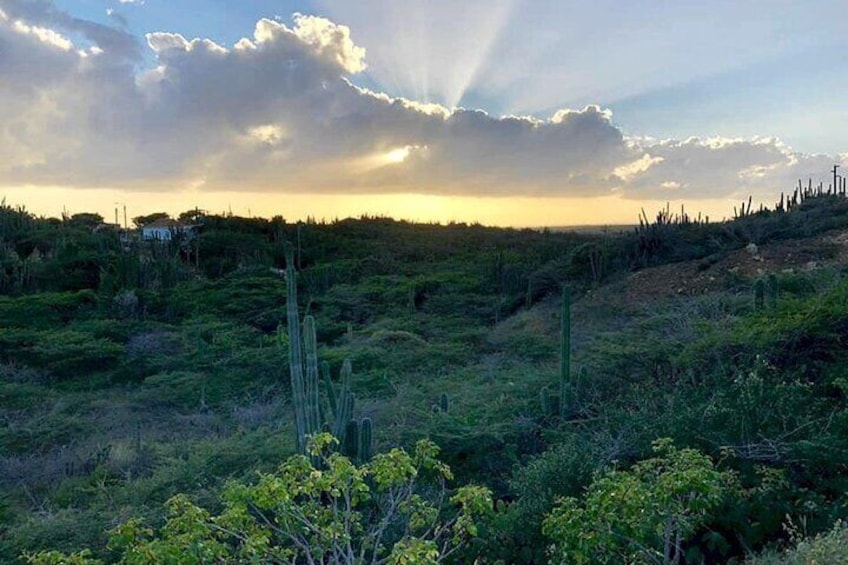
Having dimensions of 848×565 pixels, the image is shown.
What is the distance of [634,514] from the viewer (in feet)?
12.1

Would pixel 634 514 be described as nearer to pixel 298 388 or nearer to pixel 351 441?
pixel 351 441

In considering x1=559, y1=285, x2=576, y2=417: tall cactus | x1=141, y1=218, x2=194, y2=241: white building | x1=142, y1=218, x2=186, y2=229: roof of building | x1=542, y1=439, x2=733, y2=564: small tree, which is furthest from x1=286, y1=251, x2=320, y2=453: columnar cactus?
x1=142, y1=218, x2=186, y2=229: roof of building

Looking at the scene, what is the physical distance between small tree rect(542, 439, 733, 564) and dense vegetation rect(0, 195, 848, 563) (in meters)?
0.02

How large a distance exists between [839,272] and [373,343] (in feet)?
32.2

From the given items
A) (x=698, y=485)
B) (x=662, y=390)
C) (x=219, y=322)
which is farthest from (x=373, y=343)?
(x=698, y=485)

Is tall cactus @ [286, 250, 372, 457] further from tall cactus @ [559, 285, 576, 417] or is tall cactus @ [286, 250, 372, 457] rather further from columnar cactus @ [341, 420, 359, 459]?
tall cactus @ [559, 285, 576, 417]

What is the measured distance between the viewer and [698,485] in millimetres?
3643

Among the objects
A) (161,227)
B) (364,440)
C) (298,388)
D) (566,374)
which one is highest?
(161,227)

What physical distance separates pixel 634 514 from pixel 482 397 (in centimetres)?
646

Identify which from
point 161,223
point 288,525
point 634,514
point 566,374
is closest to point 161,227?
point 161,223

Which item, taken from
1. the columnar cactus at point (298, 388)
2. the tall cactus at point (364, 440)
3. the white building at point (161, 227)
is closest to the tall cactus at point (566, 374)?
the tall cactus at point (364, 440)

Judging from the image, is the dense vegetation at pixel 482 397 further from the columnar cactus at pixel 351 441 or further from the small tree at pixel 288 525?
the columnar cactus at pixel 351 441

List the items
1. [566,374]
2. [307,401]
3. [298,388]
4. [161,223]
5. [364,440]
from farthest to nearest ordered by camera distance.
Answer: [161,223], [566,374], [307,401], [298,388], [364,440]

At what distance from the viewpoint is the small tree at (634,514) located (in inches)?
144
